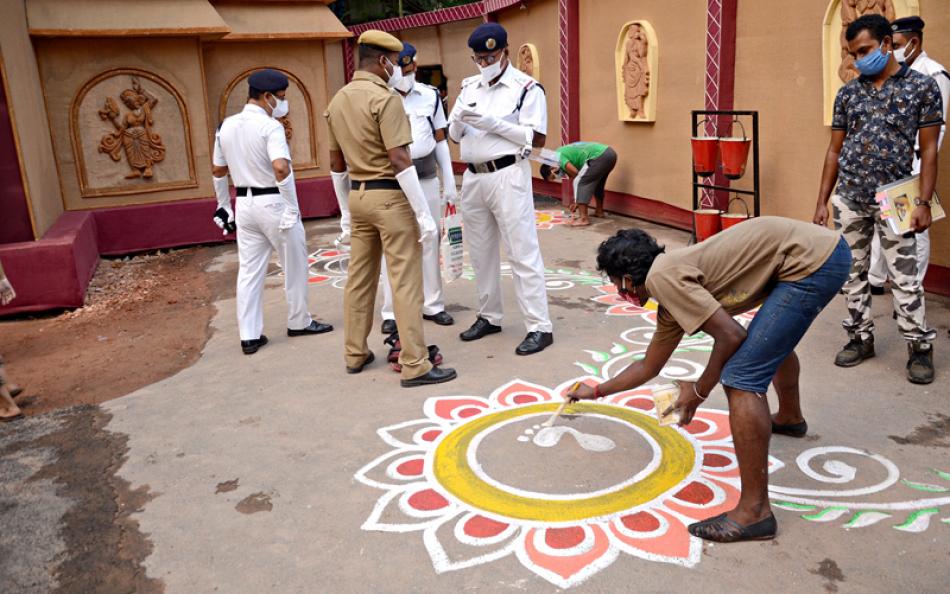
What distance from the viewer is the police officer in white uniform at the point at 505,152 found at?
4594mm

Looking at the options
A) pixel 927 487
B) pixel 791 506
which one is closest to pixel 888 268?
pixel 927 487

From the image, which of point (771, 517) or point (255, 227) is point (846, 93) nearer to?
point (771, 517)

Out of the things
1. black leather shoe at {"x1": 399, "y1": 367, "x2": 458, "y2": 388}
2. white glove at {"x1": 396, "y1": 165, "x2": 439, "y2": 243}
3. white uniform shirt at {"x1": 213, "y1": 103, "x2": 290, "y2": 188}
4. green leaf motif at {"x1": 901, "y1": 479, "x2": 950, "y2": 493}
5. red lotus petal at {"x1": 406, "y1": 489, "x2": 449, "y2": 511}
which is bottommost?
green leaf motif at {"x1": 901, "y1": 479, "x2": 950, "y2": 493}

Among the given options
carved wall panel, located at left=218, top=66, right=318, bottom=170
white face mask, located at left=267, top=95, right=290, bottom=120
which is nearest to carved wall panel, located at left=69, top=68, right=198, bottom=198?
carved wall panel, located at left=218, top=66, right=318, bottom=170

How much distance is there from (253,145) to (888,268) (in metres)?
3.97

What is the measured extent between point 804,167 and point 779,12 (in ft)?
4.64

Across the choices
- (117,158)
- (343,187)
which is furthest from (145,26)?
(343,187)

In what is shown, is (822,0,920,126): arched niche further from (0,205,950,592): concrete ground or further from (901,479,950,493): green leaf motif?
(901,479,950,493): green leaf motif

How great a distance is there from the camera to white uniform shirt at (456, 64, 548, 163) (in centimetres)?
465

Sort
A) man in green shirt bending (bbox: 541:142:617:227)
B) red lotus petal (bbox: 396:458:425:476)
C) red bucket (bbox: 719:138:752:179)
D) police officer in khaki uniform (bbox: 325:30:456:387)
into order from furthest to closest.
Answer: man in green shirt bending (bbox: 541:142:617:227) < red bucket (bbox: 719:138:752:179) < police officer in khaki uniform (bbox: 325:30:456:387) < red lotus petal (bbox: 396:458:425:476)

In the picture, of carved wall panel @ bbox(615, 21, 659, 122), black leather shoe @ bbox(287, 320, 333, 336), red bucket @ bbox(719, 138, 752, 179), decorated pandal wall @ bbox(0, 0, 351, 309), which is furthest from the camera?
carved wall panel @ bbox(615, 21, 659, 122)

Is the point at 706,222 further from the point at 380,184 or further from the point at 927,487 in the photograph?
the point at 927,487

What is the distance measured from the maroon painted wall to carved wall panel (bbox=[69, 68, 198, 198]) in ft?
7.29

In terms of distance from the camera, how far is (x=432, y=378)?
4.30 m
